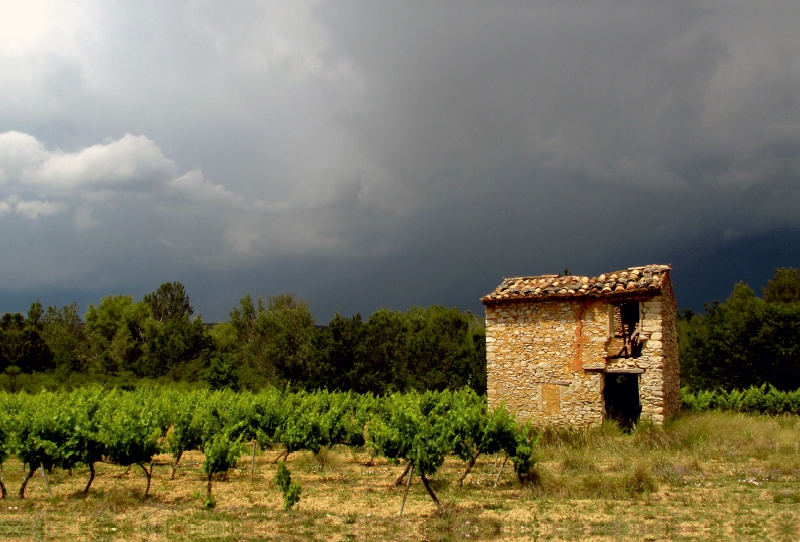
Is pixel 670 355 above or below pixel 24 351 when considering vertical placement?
above

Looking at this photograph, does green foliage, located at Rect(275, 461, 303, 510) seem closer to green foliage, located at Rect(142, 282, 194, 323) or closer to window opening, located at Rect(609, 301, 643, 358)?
window opening, located at Rect(609, 301, 643, 358)

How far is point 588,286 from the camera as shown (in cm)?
1585

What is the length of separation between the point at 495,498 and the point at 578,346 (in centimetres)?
651

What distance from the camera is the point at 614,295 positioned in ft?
50.5

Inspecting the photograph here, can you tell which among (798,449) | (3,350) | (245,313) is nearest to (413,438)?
(798,449)

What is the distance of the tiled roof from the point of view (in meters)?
15.3

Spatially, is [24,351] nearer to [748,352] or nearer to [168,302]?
[168,302]

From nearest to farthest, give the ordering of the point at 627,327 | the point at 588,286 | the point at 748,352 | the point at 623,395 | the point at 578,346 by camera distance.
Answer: the point at 578,346
the point at 588,286
the point at 627,327
the point at 623,395
the point at 748,352

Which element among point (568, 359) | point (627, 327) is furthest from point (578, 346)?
point (627, 327)

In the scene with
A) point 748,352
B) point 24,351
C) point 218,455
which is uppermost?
point 748,352

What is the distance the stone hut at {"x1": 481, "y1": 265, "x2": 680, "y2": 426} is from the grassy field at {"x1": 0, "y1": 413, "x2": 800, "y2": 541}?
860 millimetres

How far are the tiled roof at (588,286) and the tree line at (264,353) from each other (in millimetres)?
11317

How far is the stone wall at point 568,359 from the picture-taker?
594 inches

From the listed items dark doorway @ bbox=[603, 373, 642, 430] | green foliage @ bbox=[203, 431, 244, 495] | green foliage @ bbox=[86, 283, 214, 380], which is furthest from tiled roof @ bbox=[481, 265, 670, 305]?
green foliage @ bbox=[86, 283, 214, 380]
